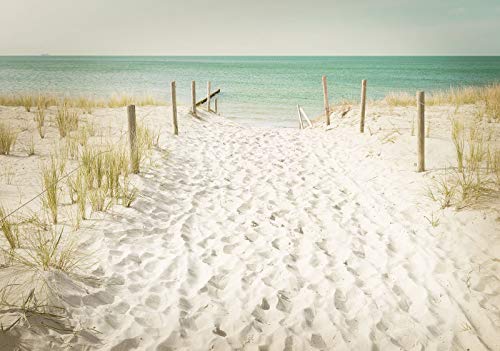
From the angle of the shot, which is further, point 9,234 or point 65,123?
point 65,123

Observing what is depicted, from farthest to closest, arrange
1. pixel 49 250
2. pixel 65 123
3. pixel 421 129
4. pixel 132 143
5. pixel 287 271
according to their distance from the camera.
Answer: pixel 65 123, pixel 421 129, pixel 132 143, pixel 287 271, pixel 49 250

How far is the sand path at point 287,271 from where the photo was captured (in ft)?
9.27

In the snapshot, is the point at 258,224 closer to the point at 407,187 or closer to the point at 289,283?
the point at 289,283

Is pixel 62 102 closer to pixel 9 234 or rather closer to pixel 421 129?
pixel 9 234

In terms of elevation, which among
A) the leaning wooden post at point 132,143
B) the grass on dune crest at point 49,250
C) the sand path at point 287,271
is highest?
the leaning wooden post at point 132,143

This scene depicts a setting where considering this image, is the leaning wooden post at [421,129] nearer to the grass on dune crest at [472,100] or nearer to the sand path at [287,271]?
the sand path at [287,271]

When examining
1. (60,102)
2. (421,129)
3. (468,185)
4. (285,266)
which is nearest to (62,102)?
(60,102)

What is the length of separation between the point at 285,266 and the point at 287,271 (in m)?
0.10

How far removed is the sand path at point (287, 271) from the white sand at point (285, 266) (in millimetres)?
13

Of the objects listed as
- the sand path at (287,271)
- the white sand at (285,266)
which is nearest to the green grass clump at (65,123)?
the white sand at (285,266)

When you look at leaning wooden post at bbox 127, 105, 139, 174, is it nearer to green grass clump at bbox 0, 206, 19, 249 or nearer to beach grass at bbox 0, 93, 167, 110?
green grass clump at bbox 0, 206, 19, 249

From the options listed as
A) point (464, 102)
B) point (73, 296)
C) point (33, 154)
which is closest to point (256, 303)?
point (73, 296)

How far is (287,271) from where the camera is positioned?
145 inches

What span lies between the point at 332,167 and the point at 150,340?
5879 millimetres
